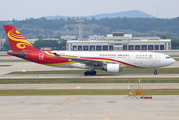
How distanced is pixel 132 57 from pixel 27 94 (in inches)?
897

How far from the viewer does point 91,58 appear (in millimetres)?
47906

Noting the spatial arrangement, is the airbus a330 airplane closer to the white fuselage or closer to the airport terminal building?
the white fuselage

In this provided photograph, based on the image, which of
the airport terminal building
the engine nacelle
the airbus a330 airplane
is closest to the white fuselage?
the airbus a330 airplane
